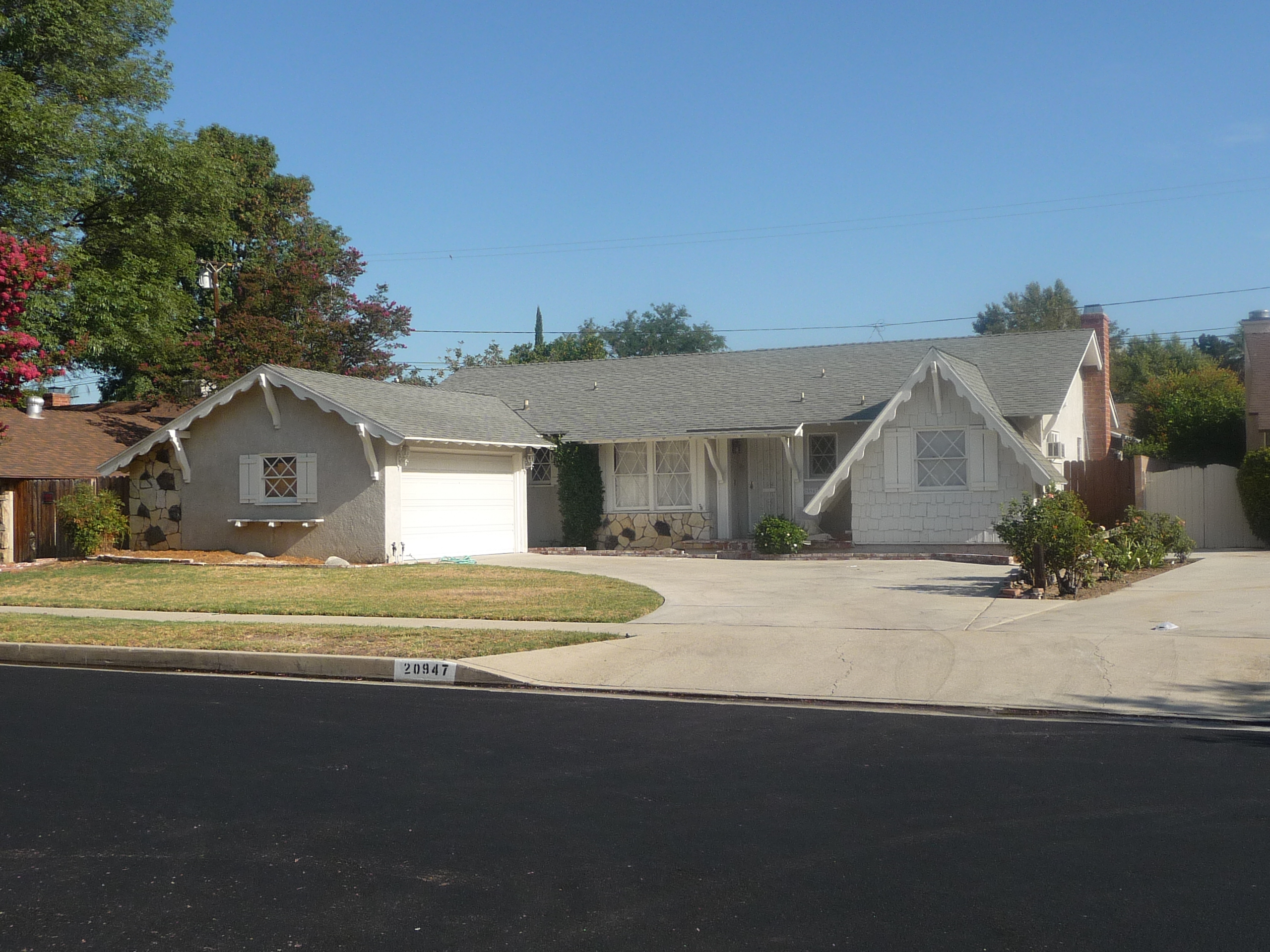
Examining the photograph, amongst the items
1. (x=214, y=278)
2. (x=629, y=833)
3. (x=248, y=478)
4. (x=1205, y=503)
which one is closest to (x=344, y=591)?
(x=248, y=478)

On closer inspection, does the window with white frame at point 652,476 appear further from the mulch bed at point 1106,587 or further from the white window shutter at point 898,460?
the mulch bed at point 1106,587

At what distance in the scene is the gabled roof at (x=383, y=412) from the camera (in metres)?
23.1

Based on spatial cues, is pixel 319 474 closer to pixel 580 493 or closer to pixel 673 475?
pixel 580 493

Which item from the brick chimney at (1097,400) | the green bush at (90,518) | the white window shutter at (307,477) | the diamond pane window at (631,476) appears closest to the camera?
the white window shutter at (307,477)

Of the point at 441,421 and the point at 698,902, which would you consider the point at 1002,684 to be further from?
the point at 441,421

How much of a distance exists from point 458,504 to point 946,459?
33.5ft

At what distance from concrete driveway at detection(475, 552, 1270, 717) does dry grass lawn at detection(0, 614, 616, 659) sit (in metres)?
0.54

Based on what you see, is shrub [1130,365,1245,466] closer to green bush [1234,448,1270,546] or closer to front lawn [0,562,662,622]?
green bush [1234,448,1270,546]

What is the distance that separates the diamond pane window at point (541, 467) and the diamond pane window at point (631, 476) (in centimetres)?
196

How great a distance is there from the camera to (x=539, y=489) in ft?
96.0

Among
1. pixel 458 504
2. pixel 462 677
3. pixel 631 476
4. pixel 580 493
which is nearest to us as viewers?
pixel 462 677

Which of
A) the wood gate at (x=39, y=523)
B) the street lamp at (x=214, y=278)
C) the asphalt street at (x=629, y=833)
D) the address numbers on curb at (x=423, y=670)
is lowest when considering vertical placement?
the asphalt street at (x=629, y=833)

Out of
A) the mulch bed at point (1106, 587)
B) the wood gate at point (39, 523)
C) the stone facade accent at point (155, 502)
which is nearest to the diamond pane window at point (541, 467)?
the stone facade accent at point (155, 502)

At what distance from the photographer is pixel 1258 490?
2441 centimetres
